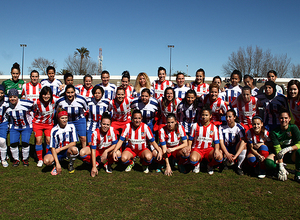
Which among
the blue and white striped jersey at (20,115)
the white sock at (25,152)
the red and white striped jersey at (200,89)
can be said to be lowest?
the white sock at (25,152)

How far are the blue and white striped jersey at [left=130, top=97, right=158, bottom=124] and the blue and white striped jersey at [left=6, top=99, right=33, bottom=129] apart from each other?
1.98 m

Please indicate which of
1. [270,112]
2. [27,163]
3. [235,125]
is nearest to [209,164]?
[235,125]

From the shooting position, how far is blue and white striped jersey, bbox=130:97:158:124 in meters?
4.63

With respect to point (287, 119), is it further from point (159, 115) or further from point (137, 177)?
point (137, 177)

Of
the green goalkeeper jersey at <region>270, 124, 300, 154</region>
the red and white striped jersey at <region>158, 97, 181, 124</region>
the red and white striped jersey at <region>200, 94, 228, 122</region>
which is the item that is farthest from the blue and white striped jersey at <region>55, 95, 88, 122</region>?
the green goalkeeper jersey at <region>270, 124, 300, 154</region>

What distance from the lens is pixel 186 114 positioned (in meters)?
4.53

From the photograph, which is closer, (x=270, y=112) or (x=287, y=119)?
(x=287, y=119)

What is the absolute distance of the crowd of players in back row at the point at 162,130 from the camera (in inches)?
153

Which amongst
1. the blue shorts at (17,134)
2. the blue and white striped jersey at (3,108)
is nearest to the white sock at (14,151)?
the blue shorts at (17,134)

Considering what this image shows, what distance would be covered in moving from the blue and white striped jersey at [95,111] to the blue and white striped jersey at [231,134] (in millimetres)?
2338

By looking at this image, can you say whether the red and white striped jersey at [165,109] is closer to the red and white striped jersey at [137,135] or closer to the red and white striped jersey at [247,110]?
the red and white striped jersey at [137,135]

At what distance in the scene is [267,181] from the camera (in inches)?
144

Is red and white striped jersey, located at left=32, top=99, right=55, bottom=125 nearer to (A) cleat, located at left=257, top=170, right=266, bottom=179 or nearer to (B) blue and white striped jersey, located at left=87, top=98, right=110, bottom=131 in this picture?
(B) blue and white striped jersey, located at left=87, top=98, right=110, bottom=131

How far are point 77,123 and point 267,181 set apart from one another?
3.54 m
